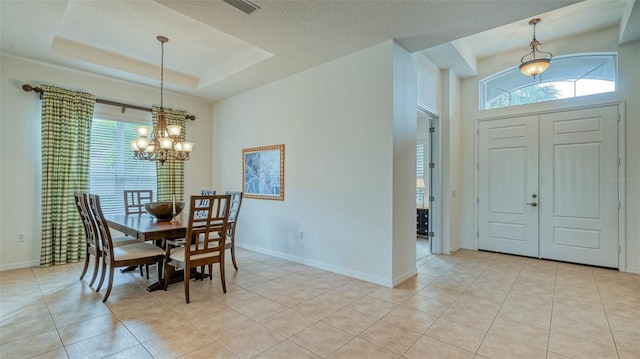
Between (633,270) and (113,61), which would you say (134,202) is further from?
(633,270)

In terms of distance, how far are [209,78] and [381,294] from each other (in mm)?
4314

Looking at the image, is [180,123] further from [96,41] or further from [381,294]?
[381,294]

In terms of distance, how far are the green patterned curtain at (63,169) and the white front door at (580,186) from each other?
276 inches

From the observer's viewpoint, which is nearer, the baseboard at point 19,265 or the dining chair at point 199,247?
the dining chair at point 199,247

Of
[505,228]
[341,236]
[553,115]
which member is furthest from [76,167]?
[553,115]

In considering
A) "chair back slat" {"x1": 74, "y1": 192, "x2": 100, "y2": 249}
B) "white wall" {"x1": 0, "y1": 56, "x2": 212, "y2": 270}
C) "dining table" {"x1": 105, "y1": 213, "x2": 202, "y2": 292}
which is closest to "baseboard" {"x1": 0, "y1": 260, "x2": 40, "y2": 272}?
"white wall" {"x1": 0, "y1": 56, "x2": 212, "y2": 270}

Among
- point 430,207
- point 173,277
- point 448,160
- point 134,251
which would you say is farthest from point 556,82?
point 134,251

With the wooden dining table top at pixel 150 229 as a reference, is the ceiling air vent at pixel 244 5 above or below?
above

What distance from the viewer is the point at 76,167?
4.22 metres

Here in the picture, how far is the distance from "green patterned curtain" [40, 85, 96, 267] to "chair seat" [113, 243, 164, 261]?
161cm

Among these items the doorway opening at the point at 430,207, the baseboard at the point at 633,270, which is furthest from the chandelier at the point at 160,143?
the baseboard at the point at 633,270

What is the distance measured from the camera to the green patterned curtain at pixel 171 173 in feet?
16.7

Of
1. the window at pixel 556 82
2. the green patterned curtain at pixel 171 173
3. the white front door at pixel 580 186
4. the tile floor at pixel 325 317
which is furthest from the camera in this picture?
the green patterned curtain at pixel 171 173

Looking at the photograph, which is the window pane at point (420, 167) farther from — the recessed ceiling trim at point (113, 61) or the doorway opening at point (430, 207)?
the recessed ceiling trim at point (113, 61)
